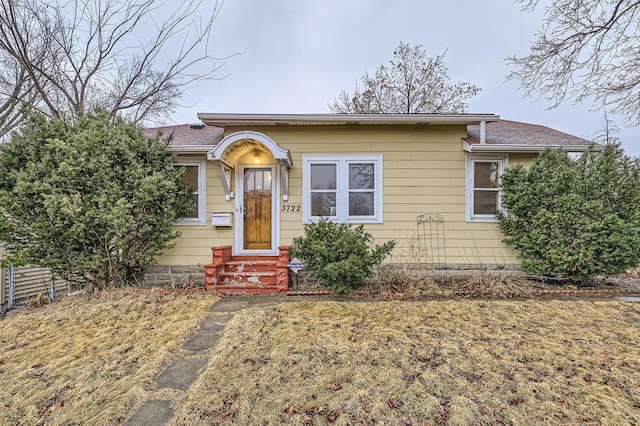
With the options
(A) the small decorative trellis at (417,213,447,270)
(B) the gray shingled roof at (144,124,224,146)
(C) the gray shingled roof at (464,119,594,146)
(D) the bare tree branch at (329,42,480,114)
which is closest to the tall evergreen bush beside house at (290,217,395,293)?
(A) the small decorative trellis at (417,213,447,270)

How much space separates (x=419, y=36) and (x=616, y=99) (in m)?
9.03

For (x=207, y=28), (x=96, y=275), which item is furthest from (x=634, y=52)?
(x=96, y=275)

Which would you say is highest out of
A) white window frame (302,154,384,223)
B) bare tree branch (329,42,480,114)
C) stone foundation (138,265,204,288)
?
bare tree branch (329,42,480,114)

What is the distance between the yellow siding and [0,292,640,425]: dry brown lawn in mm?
1860

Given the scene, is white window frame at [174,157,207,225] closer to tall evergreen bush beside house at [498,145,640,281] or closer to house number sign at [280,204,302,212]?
house number sign at [280,204,302,212]

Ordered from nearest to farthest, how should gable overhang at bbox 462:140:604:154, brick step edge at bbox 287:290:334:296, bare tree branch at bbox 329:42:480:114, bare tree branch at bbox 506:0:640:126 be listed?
brick step edge at bbox 287:290:334:296 → gable overhang at bbox 462:140:604:154 → bare tree branch at bbox 506:0:640:126 → bare tree branch at bbox 329:42:480:114

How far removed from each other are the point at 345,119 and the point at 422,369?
15.3 ft

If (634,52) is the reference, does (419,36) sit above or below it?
above

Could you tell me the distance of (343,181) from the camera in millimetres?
6121

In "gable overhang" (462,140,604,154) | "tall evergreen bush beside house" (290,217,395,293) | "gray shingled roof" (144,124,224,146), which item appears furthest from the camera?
"gray shingled roof" (144,124,224,146)

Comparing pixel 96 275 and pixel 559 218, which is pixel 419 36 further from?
pixel 96 275

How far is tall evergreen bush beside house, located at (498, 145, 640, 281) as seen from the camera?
493 centimetres

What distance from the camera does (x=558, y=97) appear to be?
7.49 metres

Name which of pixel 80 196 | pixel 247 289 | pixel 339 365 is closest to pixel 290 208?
pixel 247 289
